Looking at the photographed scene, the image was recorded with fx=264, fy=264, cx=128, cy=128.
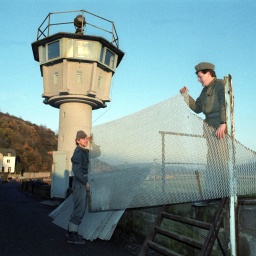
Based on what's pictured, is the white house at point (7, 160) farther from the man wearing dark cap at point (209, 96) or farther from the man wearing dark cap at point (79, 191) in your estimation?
the man wearing dark cap at point (209, 96)

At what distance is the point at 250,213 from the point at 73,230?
126 inches

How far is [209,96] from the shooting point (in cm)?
419

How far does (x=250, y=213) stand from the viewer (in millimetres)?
3299

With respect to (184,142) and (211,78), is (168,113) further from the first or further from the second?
(211,78)

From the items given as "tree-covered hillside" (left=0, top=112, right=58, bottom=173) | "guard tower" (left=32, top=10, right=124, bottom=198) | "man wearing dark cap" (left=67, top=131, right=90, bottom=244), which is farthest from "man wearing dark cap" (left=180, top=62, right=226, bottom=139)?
"tree-covered hillside" (left=0, top=112, right=58, bottom=173)

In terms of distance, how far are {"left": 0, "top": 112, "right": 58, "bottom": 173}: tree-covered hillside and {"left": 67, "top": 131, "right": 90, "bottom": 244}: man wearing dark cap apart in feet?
298

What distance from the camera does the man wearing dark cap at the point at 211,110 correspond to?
356 centimetres

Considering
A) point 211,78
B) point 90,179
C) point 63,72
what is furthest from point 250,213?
point 63,72

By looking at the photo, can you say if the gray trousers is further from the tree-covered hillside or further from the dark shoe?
the tree-covered hillside

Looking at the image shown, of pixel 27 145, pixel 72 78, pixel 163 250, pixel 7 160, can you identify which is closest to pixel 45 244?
pixel 163 250

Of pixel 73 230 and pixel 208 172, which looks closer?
pixel 208 172

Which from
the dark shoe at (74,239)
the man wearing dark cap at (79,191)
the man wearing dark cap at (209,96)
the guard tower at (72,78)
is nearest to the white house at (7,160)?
the guard tower at (72,78)

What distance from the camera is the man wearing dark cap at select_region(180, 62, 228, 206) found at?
356cm

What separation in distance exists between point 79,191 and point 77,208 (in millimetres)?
323
